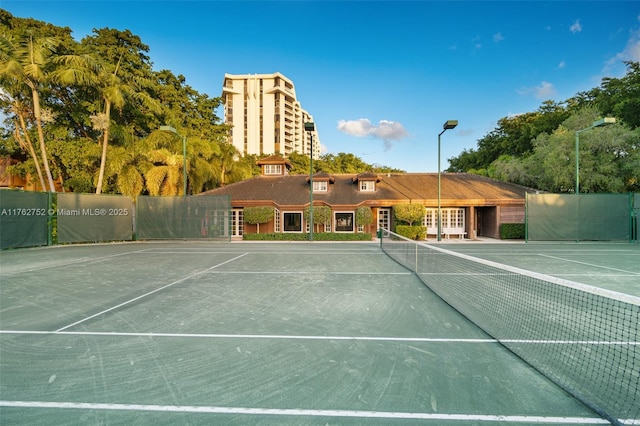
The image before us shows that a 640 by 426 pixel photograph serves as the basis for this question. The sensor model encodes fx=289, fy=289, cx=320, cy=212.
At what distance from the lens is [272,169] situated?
1244 inches

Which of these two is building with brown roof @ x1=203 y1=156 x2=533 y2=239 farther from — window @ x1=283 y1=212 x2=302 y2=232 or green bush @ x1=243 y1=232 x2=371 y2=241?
green bush @ x1=243 y1=232 x2=371 y2=241

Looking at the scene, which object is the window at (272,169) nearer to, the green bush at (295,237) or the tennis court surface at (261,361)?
the green bush at (295,237)

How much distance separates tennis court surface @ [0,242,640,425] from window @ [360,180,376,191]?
20119 millimetres

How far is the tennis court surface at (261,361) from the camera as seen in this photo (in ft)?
9.37

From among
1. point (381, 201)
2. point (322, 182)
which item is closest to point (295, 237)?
point (322, 182)

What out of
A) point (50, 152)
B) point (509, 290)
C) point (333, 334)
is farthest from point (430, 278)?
point (50, 152)

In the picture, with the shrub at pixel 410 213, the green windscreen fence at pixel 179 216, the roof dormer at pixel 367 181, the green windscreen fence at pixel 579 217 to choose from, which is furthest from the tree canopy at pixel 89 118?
the green windscreen fence at pixel 579 217

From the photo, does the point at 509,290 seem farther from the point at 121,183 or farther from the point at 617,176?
the point at 121,183

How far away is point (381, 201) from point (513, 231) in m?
10.4

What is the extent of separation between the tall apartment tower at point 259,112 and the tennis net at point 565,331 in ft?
289

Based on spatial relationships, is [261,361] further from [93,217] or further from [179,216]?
[93,217]

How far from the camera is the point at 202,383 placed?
333cm

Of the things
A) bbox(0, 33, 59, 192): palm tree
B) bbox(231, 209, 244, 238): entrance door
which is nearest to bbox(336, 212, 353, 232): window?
bbox(231, 209, 244, 238): entrance door

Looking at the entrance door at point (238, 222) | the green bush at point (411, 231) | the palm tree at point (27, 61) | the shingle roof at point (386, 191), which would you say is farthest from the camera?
the entrance door at point (238, 222)
